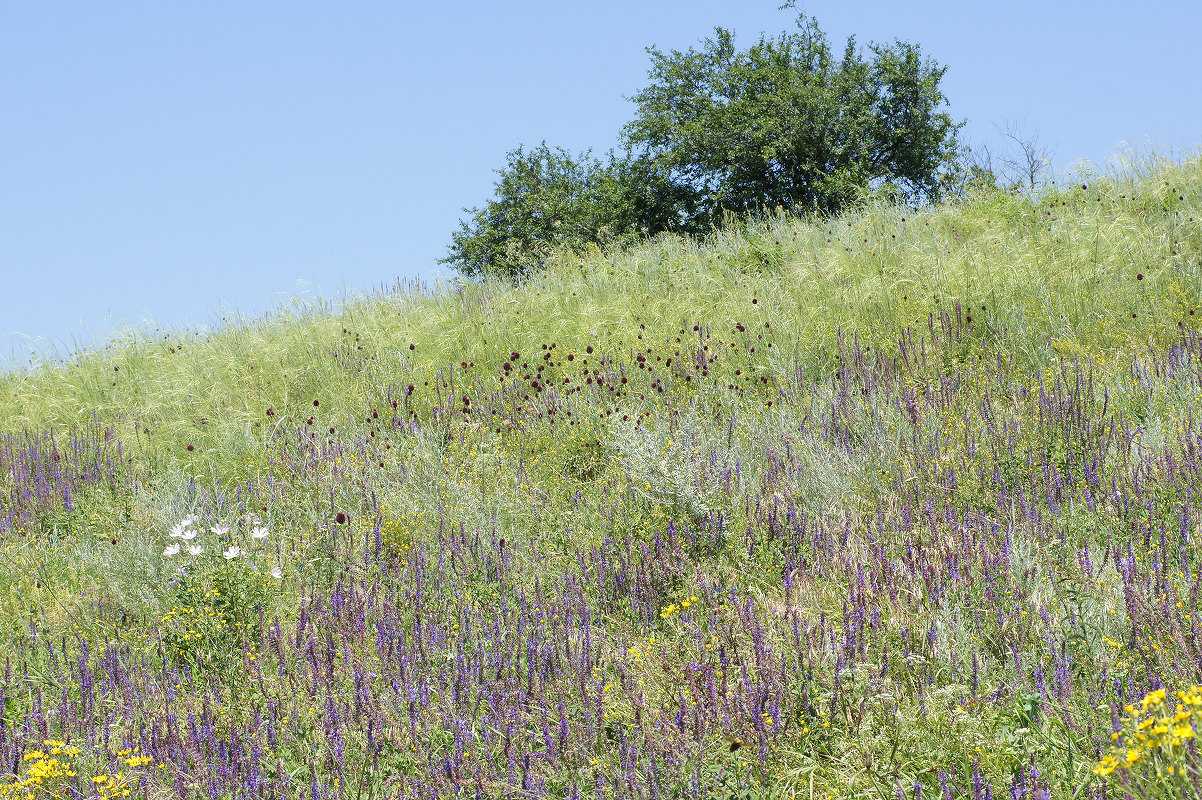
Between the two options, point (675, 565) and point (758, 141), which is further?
point (758, 141)

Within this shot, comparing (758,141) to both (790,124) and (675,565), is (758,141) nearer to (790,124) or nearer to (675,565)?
(790,124)

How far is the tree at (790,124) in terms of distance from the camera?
26.2m

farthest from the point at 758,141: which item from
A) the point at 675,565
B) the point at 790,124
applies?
the point at 675,565

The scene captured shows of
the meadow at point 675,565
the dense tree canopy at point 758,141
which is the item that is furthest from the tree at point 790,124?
the meadow at point 675,565

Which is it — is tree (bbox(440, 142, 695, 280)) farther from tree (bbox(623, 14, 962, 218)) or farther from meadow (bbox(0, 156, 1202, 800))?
meadow (bbox(0, 156, 1202, 800))

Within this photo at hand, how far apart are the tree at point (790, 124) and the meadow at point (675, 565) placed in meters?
19.0

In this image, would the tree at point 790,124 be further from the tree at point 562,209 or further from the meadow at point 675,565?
the meadow at point 675,565

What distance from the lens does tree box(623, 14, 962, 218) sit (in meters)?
26.2

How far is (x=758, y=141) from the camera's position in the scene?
85.5 ft

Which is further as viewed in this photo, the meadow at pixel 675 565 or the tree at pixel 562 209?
the tree at pixel 562 209

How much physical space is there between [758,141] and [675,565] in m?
24.5

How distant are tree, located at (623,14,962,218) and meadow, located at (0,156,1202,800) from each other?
1896 cm

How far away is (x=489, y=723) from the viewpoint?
9.09ft

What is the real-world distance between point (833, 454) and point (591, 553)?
4.86 feet
